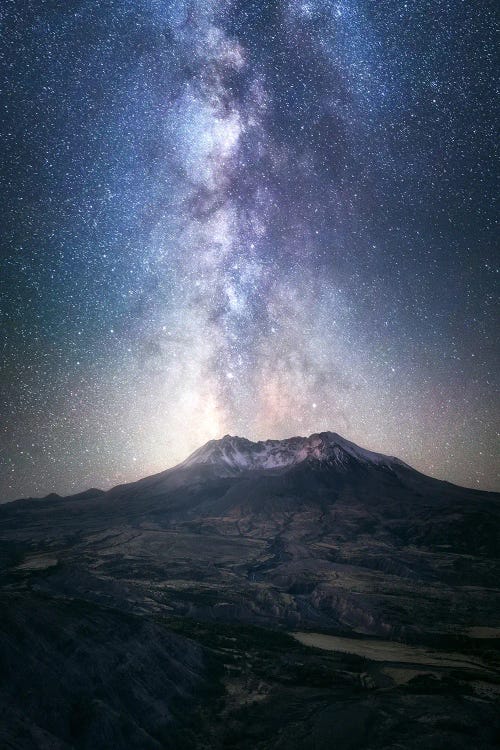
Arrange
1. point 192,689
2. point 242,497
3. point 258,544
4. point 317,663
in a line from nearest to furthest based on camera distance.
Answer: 1. point 192,689
2. point 317,663
3. point 258,544
4. point 242,497

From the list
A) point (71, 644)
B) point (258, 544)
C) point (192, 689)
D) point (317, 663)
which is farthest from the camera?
point (258, 544)

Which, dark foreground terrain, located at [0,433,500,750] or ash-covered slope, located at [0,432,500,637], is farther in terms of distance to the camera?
ash-covered slope, located at [0,432,500,637]

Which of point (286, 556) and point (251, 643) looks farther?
point (286, 556)

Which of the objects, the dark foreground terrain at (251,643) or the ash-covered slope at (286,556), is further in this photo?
the ash-covered slope at (286,556)

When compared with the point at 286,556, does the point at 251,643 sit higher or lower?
higher

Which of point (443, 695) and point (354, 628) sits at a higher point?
point (443, 695)

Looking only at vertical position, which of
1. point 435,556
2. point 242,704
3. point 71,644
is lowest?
point 435,556

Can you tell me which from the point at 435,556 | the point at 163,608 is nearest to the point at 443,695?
the point at 163,608

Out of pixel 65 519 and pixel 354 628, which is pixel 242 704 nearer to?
pixel 354 628
